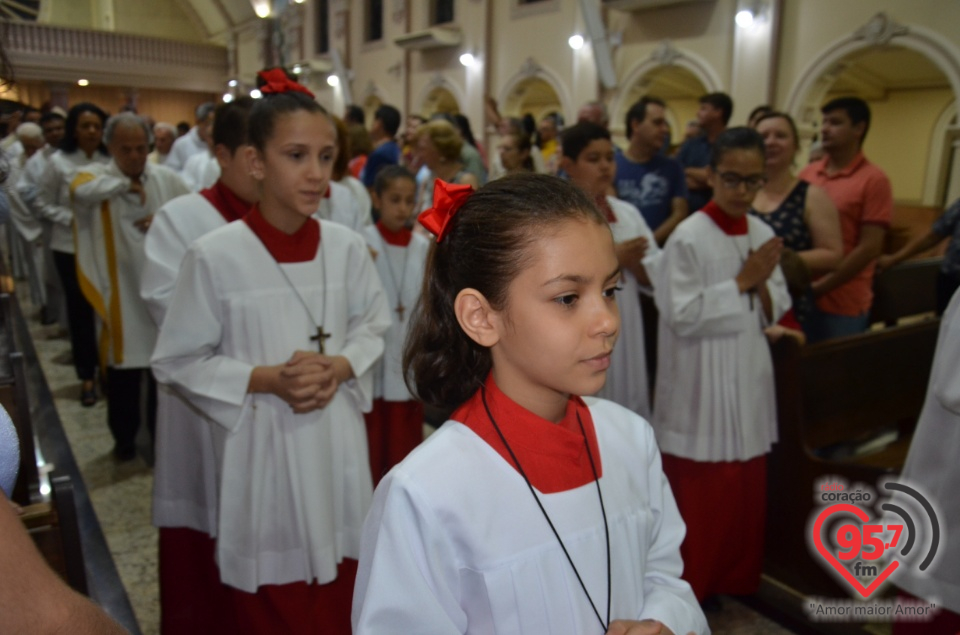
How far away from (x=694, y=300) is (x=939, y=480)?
37.4 inches

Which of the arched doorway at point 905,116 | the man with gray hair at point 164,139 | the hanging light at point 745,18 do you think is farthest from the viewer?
the arched doorway at point 905,116

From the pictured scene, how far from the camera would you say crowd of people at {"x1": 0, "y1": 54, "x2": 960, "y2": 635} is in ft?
3.84

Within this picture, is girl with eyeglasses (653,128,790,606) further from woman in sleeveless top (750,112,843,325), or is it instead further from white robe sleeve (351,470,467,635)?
white robe sleeve (351,470,467,635)

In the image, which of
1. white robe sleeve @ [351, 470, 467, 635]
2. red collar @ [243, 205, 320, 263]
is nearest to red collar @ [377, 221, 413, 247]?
red collar @ [243, 205, 320, 263]

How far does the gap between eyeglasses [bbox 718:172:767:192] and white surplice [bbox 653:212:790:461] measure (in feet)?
0.46

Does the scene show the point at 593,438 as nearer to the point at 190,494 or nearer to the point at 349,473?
the point at 349,473

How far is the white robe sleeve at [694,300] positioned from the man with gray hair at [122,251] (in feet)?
9.23

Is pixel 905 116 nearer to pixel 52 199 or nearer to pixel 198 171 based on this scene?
pixel 198 171

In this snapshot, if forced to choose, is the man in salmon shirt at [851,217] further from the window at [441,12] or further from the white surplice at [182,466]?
the window at [441,12]

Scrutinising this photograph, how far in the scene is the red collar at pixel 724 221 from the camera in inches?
106

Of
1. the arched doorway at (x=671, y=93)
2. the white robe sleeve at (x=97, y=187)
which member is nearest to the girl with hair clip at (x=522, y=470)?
the white robe sleeve at (x=97, y=187)

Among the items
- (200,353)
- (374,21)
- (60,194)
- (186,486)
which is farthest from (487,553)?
(374,21)

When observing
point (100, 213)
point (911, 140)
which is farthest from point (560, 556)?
point (911, 140)

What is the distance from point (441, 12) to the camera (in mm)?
15539
